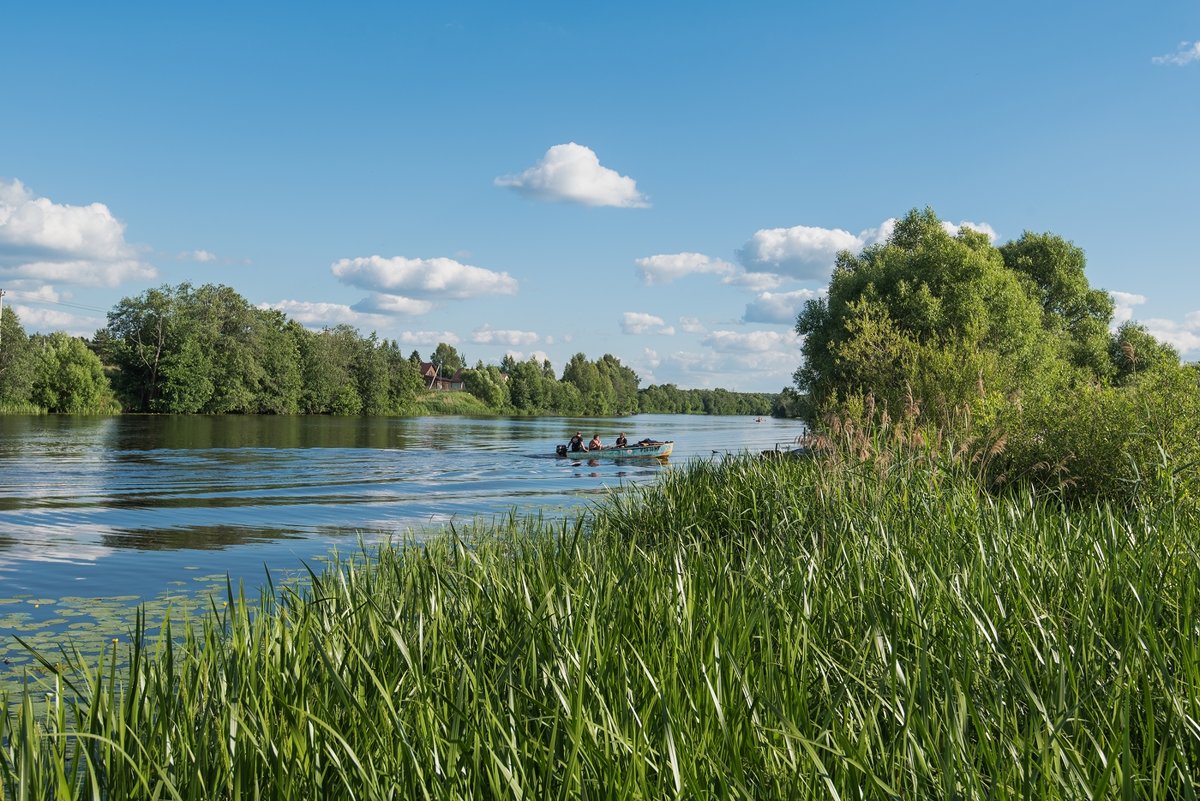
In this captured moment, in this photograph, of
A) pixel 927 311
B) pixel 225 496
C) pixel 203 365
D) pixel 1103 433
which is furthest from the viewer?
pixel 203 365

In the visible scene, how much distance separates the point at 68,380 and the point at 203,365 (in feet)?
37.8

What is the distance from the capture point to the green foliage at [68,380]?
7169cm

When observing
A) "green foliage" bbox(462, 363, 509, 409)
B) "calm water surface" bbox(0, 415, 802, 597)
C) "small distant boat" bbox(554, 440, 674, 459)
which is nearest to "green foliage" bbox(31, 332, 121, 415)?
"calm water surface" bbox(0, 415, 802, 597)

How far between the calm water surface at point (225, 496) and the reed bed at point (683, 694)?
0.97 m

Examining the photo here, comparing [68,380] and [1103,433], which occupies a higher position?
[68,380]

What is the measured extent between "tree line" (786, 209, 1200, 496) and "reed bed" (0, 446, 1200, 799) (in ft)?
11.5

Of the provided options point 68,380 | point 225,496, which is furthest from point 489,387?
point 225,496

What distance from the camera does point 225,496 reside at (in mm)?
22719

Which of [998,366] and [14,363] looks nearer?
[998,366]

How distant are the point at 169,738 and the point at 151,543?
1351 centimetres

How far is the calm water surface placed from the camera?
13453 mm

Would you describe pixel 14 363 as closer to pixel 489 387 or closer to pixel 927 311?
pixel 927 311

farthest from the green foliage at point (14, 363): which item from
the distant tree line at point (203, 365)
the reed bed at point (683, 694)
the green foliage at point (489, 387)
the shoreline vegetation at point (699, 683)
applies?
the reed bed at point (683, 694)

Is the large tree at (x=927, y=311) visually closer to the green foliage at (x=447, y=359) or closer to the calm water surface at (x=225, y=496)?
the calm water surface at (x=225, y=496)
